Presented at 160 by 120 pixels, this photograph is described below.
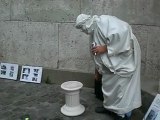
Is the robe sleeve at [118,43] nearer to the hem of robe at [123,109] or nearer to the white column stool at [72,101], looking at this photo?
the hem of robe at [123,109]

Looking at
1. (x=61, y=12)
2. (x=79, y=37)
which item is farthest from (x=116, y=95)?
(x=61, y=12)

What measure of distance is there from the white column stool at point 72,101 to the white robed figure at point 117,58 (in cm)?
59

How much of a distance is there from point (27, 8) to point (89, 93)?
223 cm

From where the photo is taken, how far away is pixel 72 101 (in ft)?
16.4

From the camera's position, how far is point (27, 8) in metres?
6.39

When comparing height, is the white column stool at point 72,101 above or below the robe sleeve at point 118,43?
below

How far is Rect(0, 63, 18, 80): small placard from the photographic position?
22.1 feet

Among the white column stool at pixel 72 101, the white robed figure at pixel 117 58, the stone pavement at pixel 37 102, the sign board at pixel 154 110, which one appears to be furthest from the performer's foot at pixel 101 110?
the sign board at pixel 154 110

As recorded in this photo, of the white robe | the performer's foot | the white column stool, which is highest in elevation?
the white robe

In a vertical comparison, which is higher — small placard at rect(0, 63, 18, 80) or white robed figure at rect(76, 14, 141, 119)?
white robed figure at rect(76, 14, 141, 119)

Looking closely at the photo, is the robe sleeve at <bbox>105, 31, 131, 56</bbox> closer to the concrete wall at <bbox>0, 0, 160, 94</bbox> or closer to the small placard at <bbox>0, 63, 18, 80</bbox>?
the concrete wall at <bbox>0, 0, 160, 94</bbox>

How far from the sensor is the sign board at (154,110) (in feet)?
14.3

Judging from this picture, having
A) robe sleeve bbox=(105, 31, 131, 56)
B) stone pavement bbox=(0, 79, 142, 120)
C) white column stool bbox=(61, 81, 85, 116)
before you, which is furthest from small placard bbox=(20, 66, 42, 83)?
robe sleeve bbox=(105, 31, 131, 56)

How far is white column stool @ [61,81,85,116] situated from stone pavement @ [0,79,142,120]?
0.08m
